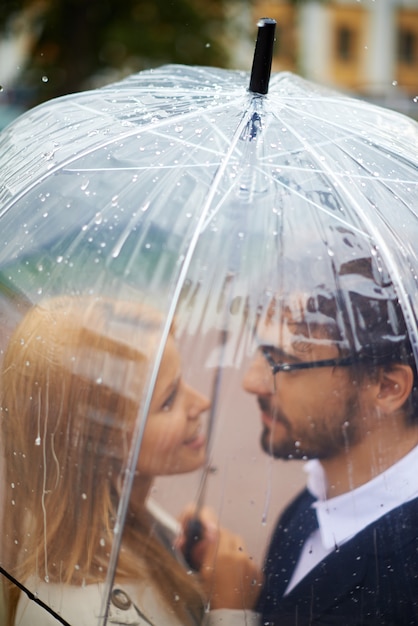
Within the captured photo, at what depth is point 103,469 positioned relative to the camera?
1.90 meters

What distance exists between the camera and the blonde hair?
74.0 inches

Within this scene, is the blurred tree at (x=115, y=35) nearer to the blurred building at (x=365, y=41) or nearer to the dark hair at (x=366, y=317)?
the dark hair at (x=366, y=317)

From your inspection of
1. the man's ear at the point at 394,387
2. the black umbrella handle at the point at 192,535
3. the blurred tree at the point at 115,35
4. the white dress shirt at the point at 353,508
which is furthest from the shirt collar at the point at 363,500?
the blurred tree at the point at 115,35

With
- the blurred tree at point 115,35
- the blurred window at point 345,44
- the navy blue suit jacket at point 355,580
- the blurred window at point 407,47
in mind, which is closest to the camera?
the navy blue suit jacket at point 355,580

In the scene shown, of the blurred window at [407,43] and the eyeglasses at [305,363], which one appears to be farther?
the blurred window at [407,43]

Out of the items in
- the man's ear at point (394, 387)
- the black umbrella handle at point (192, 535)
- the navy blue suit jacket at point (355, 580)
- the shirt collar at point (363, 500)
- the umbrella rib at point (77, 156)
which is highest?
the umbrella rib at point (77, 156)

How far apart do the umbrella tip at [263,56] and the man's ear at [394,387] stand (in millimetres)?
745

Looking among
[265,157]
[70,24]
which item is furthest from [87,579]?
[70,24]

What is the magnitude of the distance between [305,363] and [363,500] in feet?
1.03

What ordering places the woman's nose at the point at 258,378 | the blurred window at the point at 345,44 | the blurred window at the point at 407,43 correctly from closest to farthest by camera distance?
the woman's nose at the point at 258,378 → the blurred window at the point at 407,43 → the blurred window at the point at 345,44

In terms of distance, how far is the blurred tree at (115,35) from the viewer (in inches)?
524

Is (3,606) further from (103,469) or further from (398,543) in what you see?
(398,543)

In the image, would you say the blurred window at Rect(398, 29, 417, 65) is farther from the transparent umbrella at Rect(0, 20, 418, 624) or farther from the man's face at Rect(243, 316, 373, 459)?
the man's face at Rect(243, 316, 373, 459)

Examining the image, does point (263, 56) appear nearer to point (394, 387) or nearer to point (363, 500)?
point (394, 387)
